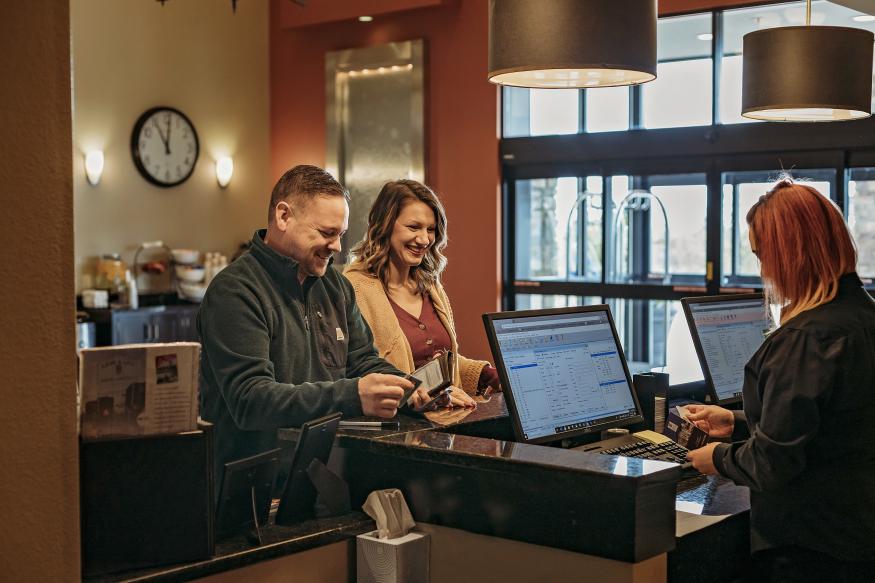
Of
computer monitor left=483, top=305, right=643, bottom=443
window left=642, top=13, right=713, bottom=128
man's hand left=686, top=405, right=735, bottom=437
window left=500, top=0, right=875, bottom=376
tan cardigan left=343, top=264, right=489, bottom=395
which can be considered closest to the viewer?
computer monitor left=483, top=305, right=643, bottom=443

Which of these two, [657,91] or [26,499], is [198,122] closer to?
[657,91]

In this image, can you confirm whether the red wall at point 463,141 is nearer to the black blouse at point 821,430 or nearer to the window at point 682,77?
the window at point 682,77

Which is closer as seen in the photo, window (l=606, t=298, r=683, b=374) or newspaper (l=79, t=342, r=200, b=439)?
newspaper (l=79, t=342, r=200, b=439)

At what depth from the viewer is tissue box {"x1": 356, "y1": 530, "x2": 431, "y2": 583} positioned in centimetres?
214

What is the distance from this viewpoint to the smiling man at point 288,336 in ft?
7.83

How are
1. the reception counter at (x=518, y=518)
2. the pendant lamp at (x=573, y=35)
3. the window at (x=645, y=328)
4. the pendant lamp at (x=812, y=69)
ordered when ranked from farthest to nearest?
the window at (x=645, y=328)
the pendant lamp at (x=812, y=69)
the pendant lamp at (x=573, y=35)
the reception counter at (x=518, y=518)

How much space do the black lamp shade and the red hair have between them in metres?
1.66

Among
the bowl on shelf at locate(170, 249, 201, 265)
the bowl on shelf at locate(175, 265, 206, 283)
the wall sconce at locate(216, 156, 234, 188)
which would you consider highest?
the wall sconce at locate(216, 156, 234, 188)

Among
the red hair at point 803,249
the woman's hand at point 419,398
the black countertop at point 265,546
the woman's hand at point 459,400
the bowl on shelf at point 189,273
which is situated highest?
the red hair at point 803,249

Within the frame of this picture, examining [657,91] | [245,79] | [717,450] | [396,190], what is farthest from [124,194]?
[717,450]

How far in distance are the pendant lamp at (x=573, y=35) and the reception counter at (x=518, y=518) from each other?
87 cm

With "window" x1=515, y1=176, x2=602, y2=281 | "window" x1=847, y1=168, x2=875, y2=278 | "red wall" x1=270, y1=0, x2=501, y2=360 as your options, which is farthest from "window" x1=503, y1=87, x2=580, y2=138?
"window" x1=847, y1=168, x2=875, y2=278

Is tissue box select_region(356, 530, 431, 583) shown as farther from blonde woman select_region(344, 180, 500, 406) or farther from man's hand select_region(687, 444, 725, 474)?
blonde woman select_region(344, 180, 500, 406)

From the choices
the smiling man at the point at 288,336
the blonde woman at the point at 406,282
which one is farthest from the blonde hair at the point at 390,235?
the smiling man at the point at 288,336
